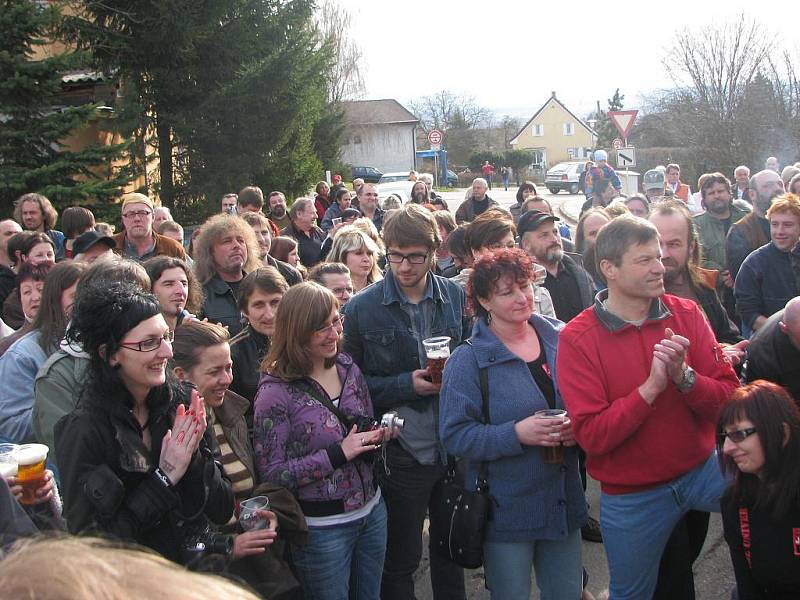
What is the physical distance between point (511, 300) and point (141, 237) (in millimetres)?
4223

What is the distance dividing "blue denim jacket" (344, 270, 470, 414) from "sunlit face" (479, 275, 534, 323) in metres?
0.65

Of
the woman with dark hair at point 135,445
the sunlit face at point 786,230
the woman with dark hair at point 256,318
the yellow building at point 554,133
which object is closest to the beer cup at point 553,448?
the woman with dark hair at point 135,445

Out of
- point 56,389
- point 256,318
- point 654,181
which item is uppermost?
point 654,181

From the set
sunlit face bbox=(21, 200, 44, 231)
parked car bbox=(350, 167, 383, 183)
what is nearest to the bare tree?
parked car bbox=(350, 167, 383, 183)

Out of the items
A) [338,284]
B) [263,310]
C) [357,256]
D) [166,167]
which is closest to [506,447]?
[263,310]

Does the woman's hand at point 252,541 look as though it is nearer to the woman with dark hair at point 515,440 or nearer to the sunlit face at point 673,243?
the woman with dark hair at point 515,440

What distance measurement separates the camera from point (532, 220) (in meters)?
5.22

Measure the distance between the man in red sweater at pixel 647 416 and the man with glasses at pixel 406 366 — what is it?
882 millimetres

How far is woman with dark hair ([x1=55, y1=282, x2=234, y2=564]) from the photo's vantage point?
98.7 inches

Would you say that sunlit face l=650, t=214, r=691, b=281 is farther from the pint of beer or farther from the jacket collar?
the pint of beer

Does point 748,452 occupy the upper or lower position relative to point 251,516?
upper

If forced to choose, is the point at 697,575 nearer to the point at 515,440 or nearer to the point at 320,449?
the point at 515,440

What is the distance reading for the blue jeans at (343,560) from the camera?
3.31 meters

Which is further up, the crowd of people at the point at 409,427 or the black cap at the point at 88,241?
the black cap at the point at 88,241
